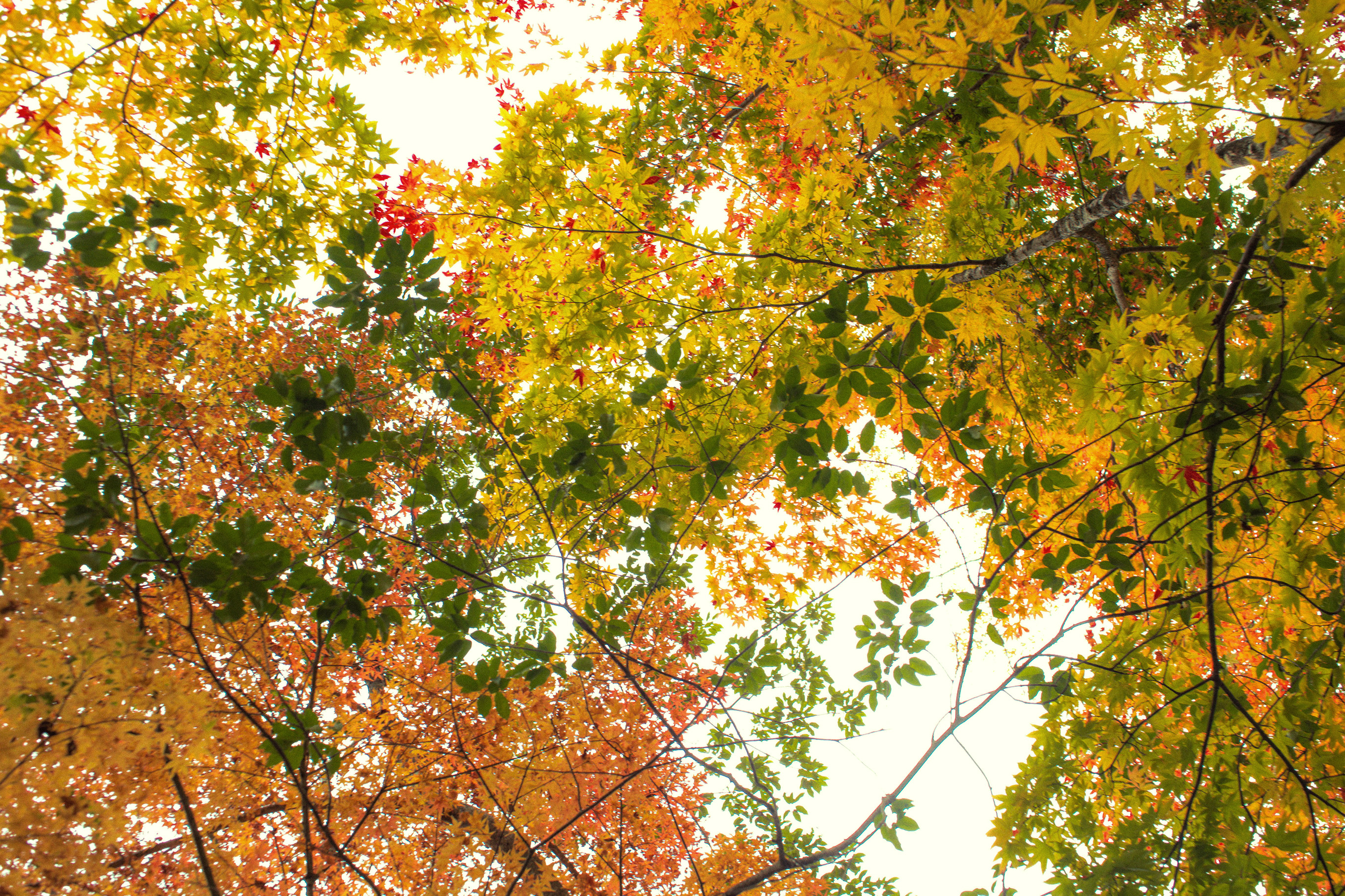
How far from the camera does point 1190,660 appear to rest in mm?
3271

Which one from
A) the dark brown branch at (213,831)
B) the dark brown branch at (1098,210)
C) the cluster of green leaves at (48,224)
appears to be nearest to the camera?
the cluster of green leaves at (48,224)

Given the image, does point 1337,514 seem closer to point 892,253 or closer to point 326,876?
point 892,253

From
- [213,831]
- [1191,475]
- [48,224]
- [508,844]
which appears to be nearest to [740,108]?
[1191,475]

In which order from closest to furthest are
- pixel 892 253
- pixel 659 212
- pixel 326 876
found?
pixel 326 876 → pixel 659 212 → pixel 892 253

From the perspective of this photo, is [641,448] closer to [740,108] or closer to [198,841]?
[198,841]

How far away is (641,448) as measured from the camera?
3.19 metres

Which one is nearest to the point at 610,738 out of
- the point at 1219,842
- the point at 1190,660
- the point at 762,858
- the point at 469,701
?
the point at 469,701

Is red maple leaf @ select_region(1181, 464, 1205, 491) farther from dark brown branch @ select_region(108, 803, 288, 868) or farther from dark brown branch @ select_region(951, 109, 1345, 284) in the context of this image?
dark brown branch @ select_region(108, 803, 288, 868)

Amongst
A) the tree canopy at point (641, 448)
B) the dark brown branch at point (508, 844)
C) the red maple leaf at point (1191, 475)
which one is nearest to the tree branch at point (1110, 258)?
the tree canopy at point (641, 448)

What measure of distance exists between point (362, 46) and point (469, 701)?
127 inches

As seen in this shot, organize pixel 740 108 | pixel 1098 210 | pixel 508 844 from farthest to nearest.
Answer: pixel 740 108 < pixel 1098 210 < pixel 508 844

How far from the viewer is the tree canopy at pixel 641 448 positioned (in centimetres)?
166

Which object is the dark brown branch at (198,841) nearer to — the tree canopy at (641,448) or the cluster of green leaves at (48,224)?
the tree canopy at (641,448)

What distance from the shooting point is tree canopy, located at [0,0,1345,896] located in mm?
1658
